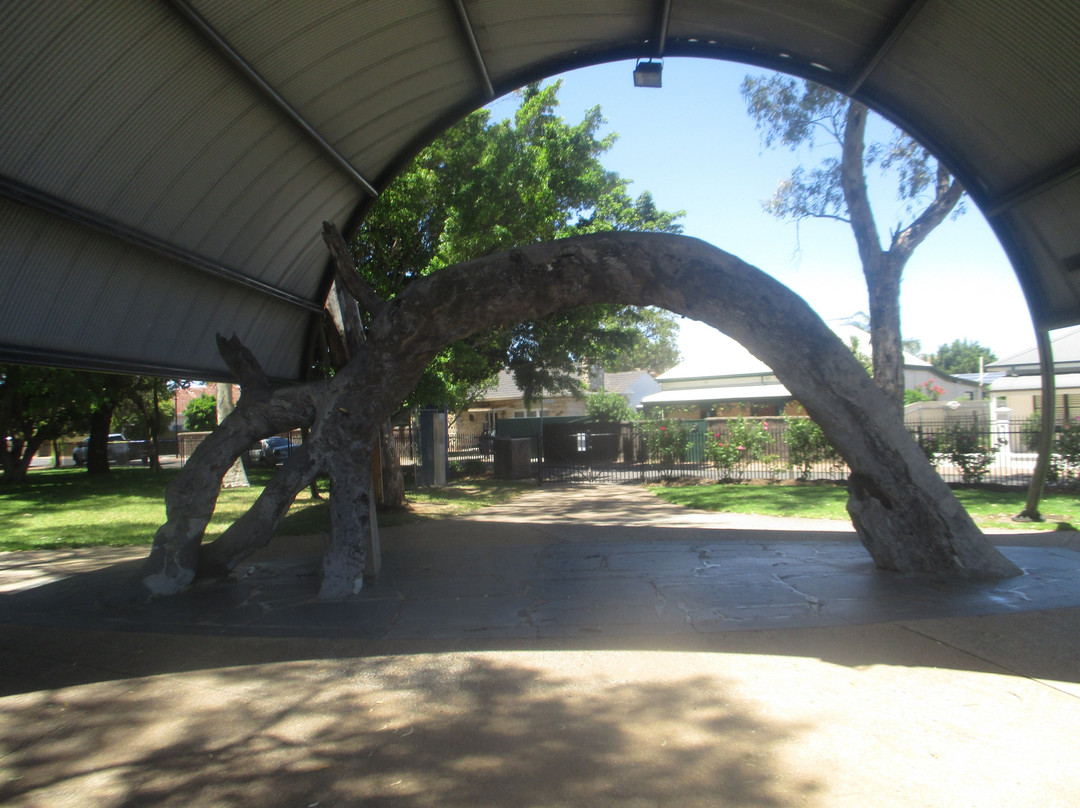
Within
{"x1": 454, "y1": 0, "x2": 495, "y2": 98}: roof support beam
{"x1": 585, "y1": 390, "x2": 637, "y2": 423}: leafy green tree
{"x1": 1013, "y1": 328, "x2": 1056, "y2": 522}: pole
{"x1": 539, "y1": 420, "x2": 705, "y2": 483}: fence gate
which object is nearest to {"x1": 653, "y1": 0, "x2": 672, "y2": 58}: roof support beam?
{"x1": 454, "y1": 0, "x2": 495, "y2": 98}: roof support beam

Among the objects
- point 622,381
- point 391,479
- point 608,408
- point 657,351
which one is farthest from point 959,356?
point 391,479

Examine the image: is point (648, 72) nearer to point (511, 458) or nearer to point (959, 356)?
point (511, 458)

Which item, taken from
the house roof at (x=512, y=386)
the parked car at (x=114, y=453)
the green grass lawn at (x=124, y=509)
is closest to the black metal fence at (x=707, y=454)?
the green grass lawn at (x=124, y=509)

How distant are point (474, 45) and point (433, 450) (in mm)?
12641

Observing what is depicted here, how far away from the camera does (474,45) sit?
863cm

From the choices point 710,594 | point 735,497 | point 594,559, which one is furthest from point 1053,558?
point 735,497

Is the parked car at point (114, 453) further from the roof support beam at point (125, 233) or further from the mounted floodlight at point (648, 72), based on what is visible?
the mounted floodlight at point (648, 72)

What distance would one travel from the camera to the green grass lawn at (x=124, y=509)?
1230 centimetres

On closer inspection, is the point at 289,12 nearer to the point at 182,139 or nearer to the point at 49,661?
the point at 182,139

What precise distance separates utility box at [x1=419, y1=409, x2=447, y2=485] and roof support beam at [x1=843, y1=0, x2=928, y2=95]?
1351 cm

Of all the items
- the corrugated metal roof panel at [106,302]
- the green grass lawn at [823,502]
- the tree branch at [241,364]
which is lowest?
the green grass lawn at [823,502]

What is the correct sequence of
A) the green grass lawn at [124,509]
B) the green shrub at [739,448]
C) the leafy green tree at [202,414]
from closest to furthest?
the green grass lawn at [124,509] → the green shrub at [739,448] → the leafy green tree at [202,414]

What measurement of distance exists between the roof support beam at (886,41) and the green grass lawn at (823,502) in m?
6.52

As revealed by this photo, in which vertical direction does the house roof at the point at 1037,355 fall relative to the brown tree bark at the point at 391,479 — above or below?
above
